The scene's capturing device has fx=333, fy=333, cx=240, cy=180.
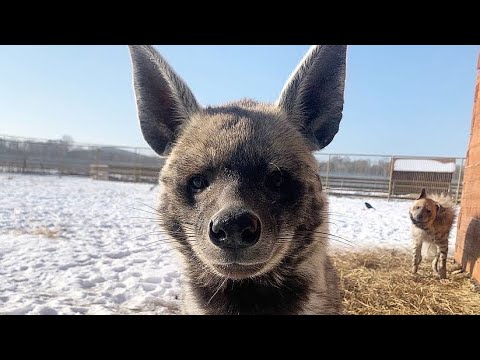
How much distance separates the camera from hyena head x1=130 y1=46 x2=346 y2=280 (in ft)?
4.13

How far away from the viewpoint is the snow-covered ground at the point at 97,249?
→ 231cm

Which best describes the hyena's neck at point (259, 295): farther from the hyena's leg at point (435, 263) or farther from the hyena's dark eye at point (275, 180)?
the hyena's leg at point (435, 263)

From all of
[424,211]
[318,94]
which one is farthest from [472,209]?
[318,94]

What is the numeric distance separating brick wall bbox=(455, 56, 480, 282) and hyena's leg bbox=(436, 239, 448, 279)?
13 centimetres

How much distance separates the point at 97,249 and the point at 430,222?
341cm

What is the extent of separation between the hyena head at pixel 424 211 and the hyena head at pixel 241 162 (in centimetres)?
217

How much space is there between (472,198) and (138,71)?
2984mm

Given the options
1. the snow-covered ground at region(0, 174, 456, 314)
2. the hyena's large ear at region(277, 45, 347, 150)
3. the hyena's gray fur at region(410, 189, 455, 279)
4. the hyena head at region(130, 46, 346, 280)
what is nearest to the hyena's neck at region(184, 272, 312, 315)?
the hyena head at region(130, 46, 346, 280)

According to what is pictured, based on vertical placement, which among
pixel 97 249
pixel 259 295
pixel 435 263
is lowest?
pixel 97 249

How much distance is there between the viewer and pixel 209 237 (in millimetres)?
1256

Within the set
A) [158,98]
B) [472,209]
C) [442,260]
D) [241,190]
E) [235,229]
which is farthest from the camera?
[442,260]

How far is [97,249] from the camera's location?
3453 mm

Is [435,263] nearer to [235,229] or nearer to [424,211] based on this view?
[424,211]

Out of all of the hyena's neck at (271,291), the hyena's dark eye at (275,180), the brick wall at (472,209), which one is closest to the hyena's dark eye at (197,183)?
the hyena's dark eye at (275,180)
